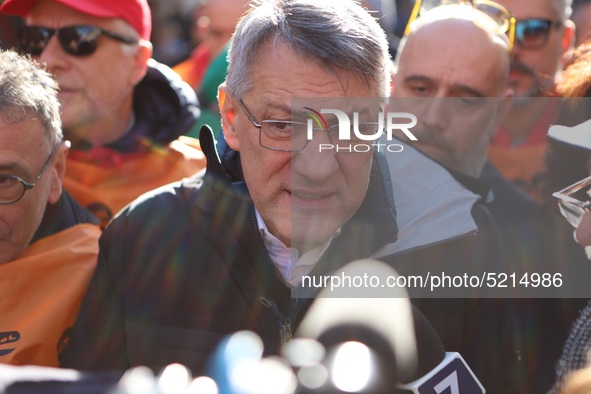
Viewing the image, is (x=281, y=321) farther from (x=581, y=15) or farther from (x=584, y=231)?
(x=581, y=15)

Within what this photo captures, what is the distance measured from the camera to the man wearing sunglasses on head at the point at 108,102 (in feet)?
11.8

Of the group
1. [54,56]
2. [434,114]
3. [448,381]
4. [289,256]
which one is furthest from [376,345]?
[54,56]

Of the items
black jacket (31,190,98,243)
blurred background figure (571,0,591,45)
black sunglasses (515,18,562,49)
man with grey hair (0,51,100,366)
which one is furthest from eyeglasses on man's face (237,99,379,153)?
blurred background figure (571,0,591,45)

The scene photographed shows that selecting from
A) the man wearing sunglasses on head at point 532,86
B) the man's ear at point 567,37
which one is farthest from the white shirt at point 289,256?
the man's ear at point 567,37

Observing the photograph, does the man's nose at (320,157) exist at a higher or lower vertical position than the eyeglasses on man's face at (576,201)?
higher

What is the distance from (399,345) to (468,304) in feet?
1.87

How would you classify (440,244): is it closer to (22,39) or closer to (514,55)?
(514,55)

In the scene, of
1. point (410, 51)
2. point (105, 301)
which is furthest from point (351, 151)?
point (410, 51)

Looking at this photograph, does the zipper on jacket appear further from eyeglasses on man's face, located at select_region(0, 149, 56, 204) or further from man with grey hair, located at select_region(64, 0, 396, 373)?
eyeglasses on man's face, located at select_region(0, 149, 56, 204)

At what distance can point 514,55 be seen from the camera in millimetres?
3727

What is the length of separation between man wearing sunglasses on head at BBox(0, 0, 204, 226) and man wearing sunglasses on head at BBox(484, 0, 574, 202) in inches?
51.4

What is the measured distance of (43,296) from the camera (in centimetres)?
274

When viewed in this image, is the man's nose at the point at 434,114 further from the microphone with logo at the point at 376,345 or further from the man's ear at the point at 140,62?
the man's ear at the point at 140,62

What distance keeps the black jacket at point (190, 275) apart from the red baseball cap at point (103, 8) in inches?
49.8
